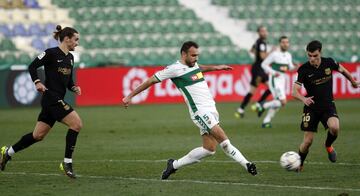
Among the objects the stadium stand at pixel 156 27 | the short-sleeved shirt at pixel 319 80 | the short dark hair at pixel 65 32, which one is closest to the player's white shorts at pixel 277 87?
the short-sleeved shirt at pixel 319 80

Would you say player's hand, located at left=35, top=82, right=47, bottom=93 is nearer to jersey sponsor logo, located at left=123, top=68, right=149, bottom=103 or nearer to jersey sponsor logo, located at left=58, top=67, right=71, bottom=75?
jersey sponsor logo, located at left=58, top=67, right=71, bottom=75

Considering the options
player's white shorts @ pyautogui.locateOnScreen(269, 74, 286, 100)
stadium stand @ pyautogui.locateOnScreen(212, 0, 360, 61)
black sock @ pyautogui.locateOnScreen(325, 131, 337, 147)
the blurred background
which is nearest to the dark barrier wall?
the blurred background

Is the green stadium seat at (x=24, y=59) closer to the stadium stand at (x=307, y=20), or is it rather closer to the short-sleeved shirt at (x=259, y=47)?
the stadium stand at (x=307, y=20)

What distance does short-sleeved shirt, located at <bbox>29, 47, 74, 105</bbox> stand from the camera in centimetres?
1233

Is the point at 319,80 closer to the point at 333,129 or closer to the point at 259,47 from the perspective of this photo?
the point at 333,129

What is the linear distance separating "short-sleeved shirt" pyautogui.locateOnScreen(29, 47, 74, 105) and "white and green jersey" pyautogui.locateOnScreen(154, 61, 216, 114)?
1.59 m

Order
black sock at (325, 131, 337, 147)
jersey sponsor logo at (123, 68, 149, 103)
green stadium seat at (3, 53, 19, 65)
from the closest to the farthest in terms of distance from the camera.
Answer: black sock at (325, 131, 337, 147), jersey sponsor logo at (123, 68, 149, 103), green stadium seat at (3, 53, 19, 65)

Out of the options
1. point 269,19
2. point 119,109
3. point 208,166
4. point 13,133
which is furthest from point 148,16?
point 208,166

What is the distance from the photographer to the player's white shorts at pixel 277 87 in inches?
854

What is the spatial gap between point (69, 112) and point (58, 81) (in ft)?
1.65

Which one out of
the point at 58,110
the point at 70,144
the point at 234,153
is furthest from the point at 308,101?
the point at 58,110

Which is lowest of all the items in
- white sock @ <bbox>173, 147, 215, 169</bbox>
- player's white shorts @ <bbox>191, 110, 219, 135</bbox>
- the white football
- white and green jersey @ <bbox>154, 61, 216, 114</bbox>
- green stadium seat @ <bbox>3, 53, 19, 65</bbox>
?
green stadium seat @ <bbox>3, 53, 19, 65</bbox>

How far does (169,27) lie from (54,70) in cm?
2266

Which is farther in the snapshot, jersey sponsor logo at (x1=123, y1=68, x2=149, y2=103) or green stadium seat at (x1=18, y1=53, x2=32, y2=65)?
green stadium seat at (x1=18, y1=53, x2=32, y2=65)
